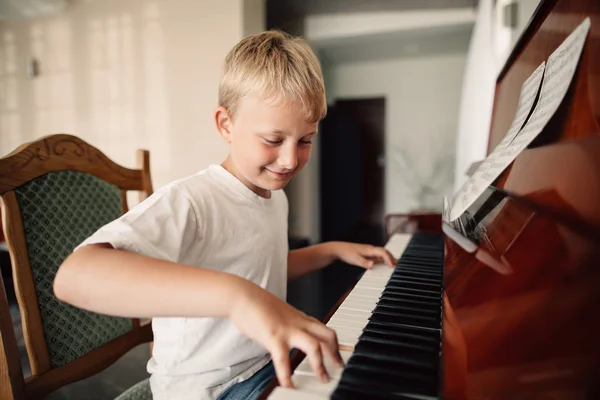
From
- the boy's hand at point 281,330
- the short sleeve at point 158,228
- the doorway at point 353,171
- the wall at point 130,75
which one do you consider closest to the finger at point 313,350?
the boy's hand at point 281,330

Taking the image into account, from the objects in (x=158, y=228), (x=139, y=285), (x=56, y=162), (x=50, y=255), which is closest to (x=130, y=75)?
(x=56, y=162)

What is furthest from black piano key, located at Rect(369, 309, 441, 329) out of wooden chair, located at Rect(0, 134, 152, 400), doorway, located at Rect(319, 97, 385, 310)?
doorway, located at Rect(319, 97, 385, 310)

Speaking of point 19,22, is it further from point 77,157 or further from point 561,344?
point 561,344

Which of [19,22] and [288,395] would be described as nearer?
[288,395]

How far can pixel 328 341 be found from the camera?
1.39 ft

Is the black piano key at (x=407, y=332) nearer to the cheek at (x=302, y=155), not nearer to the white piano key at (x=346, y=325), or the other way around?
the white piano key at (x=346, y=325)

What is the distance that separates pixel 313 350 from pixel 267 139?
1.41ft

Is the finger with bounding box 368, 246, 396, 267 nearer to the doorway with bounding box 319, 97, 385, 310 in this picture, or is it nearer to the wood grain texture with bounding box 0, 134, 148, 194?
the wood grain texture with bounding box 0, 134, 148, 194

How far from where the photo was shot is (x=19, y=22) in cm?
377

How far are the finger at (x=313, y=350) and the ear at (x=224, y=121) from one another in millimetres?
515

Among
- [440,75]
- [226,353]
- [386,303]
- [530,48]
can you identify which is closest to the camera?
[386,303]

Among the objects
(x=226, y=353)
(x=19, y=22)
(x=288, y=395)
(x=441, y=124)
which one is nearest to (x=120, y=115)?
(x=19, y=22)

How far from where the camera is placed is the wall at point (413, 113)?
544 cm

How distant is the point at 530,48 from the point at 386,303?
0.68 m
